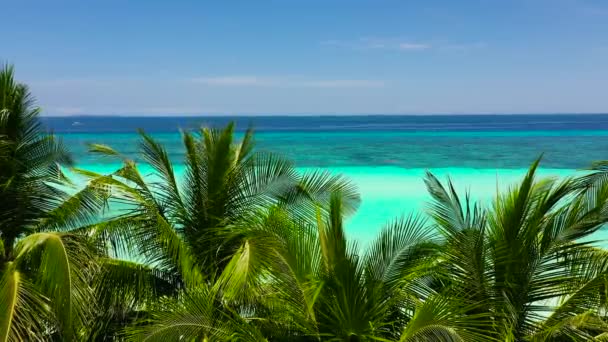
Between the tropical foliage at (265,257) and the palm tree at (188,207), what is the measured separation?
0.02 m

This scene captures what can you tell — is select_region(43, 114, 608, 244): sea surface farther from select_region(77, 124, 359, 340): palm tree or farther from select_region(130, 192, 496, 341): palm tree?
select_region(130, 192, 496, 341): palm tree

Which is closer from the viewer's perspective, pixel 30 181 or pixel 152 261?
pixel 152 261

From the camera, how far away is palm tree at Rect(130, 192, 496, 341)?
5.35 meters

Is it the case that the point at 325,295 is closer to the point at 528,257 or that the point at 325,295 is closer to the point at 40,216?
the point at 528,257

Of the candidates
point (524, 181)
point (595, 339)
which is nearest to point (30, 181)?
point (524, 181)

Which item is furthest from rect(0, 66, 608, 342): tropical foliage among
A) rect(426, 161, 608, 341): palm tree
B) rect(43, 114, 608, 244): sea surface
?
A: rect(43, 114, 608, 244): sea surface

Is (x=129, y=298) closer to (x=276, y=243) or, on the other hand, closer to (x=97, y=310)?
(x=97, y=310)

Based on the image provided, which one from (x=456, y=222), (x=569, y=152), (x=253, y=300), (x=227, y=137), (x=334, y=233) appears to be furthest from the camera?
(x=569, y=152)

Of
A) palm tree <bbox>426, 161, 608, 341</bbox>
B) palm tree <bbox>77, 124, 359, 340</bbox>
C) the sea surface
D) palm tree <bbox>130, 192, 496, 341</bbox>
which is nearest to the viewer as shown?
palm tree <bbox>130, 192, 496, 341</bbox>

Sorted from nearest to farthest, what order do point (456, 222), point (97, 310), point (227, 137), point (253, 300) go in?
point (253, 300) < point (456, 222) < point (97, 310) < point (227, 137)

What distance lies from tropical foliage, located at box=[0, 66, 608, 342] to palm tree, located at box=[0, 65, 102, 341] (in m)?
0.02

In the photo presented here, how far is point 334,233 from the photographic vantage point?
5.63m

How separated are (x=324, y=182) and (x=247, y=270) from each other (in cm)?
273

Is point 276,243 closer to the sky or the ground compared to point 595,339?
closer to the sky
